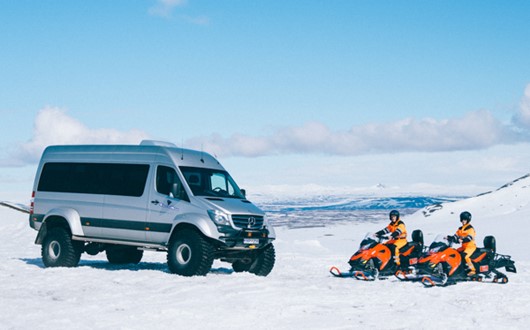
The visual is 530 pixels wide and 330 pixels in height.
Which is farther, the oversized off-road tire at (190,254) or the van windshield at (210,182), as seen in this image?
the van windshield at (210,182)

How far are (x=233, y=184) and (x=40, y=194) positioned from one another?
5.13 m

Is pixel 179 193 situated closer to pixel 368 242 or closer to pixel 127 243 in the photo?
pixel 127 243

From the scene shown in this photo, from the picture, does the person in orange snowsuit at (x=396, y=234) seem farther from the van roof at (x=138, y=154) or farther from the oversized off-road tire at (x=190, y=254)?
the van roof at (x=138, y=154)

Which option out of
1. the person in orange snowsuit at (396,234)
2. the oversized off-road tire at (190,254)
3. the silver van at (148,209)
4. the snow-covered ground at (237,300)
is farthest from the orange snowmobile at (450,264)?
the oversized off-road tire at (190,254)

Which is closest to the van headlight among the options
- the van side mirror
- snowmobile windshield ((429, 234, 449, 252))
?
the van side mirror

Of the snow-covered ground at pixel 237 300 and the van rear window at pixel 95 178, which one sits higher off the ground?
the van rear window at pixel 95 178

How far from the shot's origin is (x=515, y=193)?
49156 mm

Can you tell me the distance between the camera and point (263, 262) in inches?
624

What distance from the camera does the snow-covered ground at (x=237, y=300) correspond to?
9.62m

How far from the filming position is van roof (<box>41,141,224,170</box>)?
15508 millimetres

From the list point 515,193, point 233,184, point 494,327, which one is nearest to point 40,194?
point 233,184

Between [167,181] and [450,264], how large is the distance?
21.1ft

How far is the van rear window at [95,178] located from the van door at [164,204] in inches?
16.4

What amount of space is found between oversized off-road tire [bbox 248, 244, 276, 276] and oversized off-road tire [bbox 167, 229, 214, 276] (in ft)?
5.39
